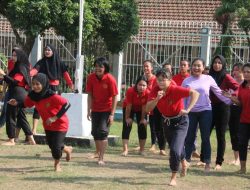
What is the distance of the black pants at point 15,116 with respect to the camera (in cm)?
1166

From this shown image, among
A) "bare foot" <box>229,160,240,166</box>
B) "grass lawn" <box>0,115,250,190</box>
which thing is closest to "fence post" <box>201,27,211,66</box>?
"grass lawn" <box>0,115,250,190</box>

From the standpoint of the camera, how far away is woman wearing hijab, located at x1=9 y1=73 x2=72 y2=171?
29.1ft

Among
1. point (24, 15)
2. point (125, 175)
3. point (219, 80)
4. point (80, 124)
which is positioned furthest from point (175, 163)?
point (24, 15)

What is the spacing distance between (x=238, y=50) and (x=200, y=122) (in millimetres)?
9418

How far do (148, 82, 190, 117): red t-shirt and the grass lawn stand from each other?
37.0 inches

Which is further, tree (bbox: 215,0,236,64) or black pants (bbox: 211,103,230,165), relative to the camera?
tree (bbox: 215,0,236,64)

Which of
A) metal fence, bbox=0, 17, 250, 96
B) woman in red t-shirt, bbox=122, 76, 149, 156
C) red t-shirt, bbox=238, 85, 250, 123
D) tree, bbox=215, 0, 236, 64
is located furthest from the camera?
metal fence, bbox=0, 17, 250, 96

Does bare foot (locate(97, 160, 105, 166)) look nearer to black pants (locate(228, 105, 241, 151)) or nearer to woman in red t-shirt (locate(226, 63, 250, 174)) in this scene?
woman in red t-shirt (locate(226, 63, 250, 174))

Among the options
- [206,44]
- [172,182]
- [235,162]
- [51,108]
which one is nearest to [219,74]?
[235,162]

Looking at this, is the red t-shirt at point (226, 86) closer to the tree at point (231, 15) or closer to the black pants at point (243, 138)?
the black pants at point (243, 138)

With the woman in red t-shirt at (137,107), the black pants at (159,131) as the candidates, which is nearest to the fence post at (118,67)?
the black pants at (159,131)

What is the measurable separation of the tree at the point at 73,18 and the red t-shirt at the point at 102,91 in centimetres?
718

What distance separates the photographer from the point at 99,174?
29.5ft

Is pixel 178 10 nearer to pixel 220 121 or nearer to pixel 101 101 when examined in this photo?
pixel 220 121
